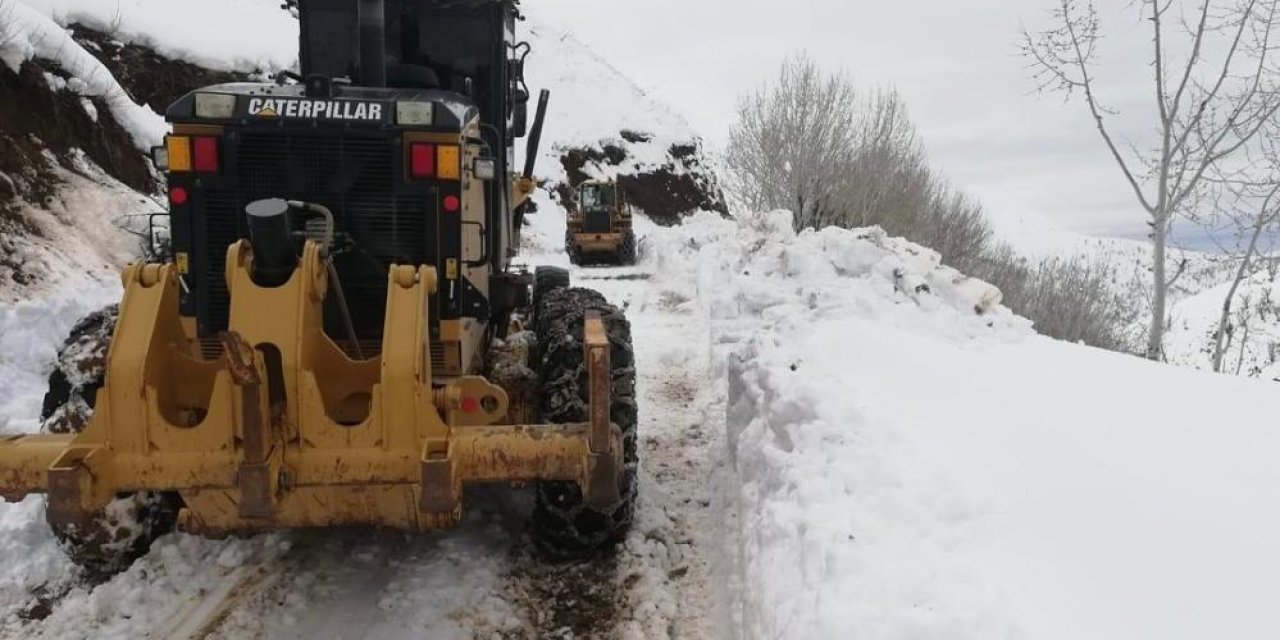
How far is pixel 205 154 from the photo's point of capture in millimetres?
4215

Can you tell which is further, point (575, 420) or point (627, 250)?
point (627, 250)

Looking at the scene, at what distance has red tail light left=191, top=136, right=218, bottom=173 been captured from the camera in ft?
13.8

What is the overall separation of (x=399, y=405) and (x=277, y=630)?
1.23 m

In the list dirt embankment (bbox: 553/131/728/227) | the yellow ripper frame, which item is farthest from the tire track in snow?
dirt embankment (bbox: 553/131/728/227)

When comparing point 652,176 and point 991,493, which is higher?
point 652,176

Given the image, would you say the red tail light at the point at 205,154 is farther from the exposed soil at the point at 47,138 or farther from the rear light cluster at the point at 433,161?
the exposed soil at the point at 47,138

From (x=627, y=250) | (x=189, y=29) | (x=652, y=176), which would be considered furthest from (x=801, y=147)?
(x=652, y=176)

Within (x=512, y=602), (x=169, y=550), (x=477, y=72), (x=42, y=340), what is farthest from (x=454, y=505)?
(x=42, y=340)

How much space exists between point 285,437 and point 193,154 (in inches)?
62.9

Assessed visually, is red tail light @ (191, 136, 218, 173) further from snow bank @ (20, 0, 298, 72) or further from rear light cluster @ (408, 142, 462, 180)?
snow bank @ (20, 0, 298, 72)

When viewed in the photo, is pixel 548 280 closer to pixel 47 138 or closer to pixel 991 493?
pixel 991 493

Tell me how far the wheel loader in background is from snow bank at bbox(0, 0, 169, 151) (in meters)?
14.1

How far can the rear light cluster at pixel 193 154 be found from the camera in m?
4.20

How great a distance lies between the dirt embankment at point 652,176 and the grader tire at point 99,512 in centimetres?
3879
